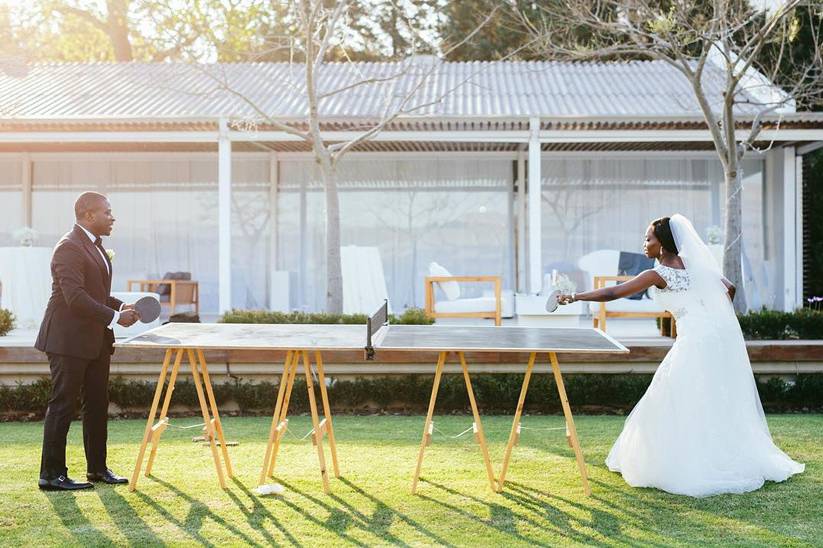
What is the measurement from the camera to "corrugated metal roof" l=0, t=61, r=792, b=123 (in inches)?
557

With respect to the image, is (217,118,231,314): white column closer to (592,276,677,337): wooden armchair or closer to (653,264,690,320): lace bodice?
(592,276,677,337): wooden armchair

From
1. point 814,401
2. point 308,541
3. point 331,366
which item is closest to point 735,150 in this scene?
point 814,401

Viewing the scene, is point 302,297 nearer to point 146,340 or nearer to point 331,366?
point 331,366

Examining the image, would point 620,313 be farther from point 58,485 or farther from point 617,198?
point 58,485

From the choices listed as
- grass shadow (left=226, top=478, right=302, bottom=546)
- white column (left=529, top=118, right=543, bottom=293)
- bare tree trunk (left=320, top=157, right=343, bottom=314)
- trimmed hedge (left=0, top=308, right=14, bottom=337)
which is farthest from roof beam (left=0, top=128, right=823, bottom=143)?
grass shadow (left=226, top=478, right=302, bottom=546)

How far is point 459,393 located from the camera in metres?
9.04

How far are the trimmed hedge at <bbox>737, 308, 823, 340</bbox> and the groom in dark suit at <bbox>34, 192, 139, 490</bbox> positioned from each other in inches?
263

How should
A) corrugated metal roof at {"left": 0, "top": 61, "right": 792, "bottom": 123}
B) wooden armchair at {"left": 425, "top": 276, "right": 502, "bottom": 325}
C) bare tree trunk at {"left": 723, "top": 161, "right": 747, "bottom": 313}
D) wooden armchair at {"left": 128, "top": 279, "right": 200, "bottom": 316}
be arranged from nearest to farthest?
bare tree trunk at {"left": 723, "top": 161, "right": 747, "bottom": 313} < wooden armchair at {"left": 425, "top": 276, "right": 502, "bottom": 325} < wooden armchair at {"left": 128, "top": 279, "right": 200, "bottom": 316} < corrugated metal roof at {"left": 0, "top": 61, "right": 792, "bottom": 123}

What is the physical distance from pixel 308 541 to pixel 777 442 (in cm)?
418

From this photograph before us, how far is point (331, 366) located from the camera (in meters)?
8.96

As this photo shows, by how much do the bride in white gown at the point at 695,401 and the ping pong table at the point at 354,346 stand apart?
46 cm

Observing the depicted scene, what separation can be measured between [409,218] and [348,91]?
248cm

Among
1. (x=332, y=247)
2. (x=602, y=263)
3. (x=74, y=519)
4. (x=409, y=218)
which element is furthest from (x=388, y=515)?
(x=409, y=218)

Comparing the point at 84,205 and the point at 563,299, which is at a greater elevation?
the point at 84,205
